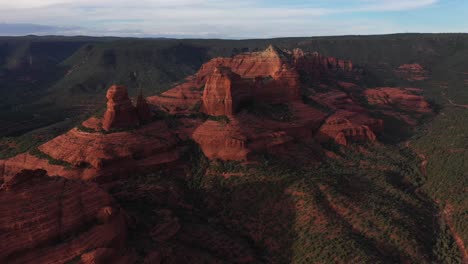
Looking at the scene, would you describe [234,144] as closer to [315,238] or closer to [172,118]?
[172,118]

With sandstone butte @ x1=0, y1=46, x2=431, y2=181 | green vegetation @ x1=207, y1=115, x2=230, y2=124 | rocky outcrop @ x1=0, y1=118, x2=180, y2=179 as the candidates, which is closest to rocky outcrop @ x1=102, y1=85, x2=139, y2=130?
sandstone butte @ x1=0, y1=46, x2=431, y2=181

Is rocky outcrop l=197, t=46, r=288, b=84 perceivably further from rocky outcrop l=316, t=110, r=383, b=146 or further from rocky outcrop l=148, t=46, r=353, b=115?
rocky outcrop l=316, t=110, r=383, b=146

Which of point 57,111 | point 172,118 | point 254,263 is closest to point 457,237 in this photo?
point 254,263

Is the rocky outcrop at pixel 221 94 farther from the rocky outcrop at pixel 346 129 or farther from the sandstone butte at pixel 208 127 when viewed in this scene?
the rocky outcrop at pixel 346 129

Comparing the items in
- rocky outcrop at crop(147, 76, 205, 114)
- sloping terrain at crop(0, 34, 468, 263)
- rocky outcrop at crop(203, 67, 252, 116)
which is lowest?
sloping terrain at crop(0, 34, 468, 263)

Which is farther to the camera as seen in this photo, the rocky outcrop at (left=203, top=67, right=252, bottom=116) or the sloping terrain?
the rocky outcrop at (left=203, top=67, right=252, bottom=116)

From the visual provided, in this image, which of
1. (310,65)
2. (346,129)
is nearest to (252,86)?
(346,129)

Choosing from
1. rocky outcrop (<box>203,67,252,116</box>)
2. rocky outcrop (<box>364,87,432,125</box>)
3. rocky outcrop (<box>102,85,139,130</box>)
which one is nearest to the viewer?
rocky outcrop (<box>102,85,139,130</box>)
